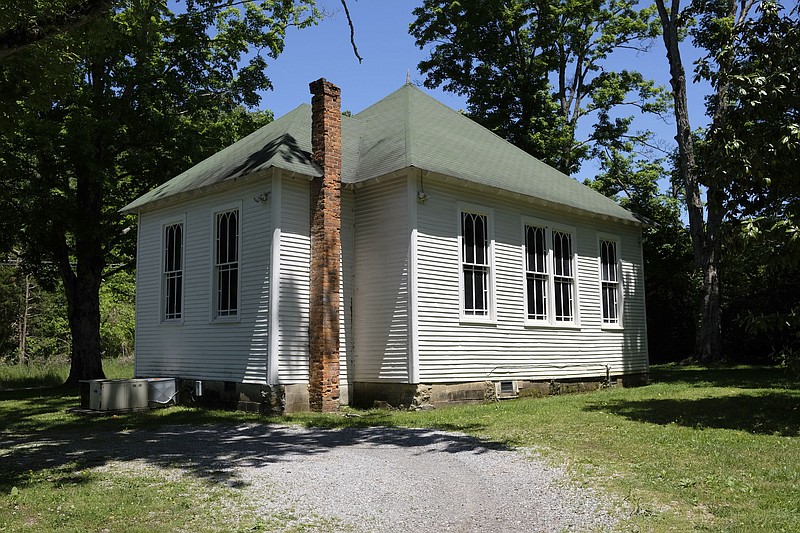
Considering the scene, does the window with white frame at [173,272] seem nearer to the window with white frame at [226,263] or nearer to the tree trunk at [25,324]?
the window with white frame at [226,263]

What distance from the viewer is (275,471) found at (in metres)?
7.95

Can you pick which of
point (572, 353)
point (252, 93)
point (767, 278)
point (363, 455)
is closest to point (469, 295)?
point (572, 353)

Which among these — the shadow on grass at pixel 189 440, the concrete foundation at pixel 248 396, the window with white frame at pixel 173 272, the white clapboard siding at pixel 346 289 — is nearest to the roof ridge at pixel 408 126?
the white clapboard siding at pixel 346 289

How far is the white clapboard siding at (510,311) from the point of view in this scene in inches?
562

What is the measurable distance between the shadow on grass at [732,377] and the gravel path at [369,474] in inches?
411

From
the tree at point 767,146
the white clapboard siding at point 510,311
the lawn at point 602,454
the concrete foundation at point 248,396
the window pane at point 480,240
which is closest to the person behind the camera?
the lawn at point 602,454

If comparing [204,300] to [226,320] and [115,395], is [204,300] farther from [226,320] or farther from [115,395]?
[115,395]

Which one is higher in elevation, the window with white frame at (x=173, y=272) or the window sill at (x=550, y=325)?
the window with white frame at (x=173, y=272)

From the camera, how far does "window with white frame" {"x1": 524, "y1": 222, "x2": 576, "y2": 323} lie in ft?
54.9

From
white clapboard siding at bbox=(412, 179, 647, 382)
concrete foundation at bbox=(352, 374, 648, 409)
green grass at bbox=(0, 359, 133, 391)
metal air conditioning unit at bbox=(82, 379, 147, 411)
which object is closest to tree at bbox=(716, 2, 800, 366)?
white clapboard siding at bbox=(412, 179, 647, 382)

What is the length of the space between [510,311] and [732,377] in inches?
325

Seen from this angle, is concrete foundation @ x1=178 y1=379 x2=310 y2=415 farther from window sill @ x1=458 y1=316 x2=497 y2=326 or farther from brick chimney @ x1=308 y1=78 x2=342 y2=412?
window sill @ x1=458 y1=316 x2=497 y2=326

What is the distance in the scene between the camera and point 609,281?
19.1 meters

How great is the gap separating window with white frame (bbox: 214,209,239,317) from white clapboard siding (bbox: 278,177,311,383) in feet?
4.82
